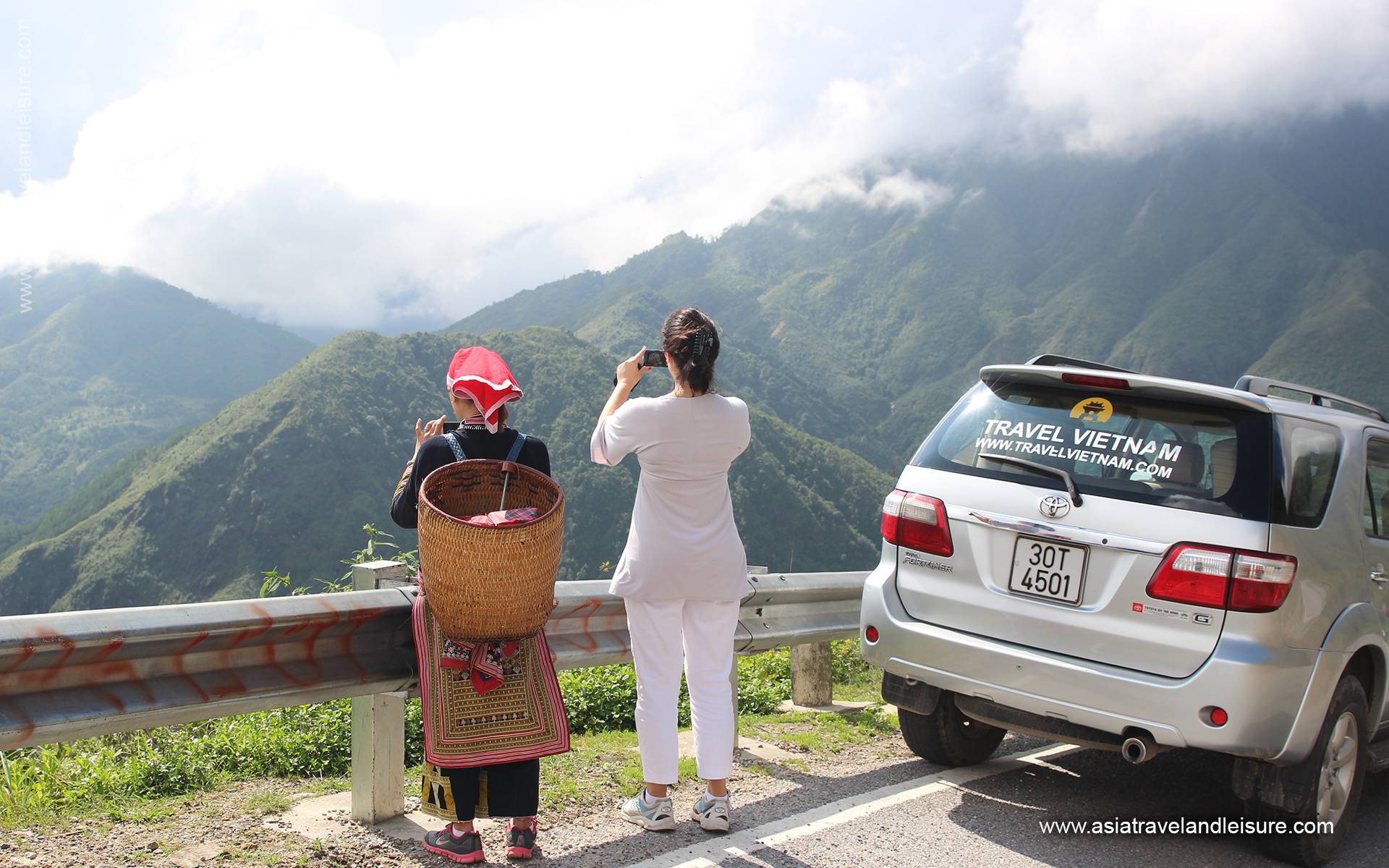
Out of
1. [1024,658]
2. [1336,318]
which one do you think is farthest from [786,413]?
[1024,658]

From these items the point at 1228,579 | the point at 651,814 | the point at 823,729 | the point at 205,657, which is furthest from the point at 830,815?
the point at 205,657

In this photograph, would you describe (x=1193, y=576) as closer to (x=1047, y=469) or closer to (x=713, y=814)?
(x=1047, y=469)

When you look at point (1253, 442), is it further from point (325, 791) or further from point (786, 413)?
point (786, 413)

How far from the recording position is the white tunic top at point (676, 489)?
3830 millimetres

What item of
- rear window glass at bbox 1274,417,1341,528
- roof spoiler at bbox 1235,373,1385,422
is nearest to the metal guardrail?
rear window glass at bbox 1274,417,1341,528

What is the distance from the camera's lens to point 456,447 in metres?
3.61

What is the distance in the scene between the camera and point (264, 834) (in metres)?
3.53

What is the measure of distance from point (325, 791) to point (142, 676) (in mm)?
1238

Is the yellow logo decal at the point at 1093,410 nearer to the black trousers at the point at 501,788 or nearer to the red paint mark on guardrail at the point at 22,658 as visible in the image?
the black trousers at the point at 501,788

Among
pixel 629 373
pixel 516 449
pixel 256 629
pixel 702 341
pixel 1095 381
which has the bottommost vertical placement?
pixel 256 629

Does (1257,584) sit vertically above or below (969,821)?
above

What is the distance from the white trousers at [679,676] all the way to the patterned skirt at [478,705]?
0.45 m

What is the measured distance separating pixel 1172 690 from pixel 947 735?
51.9 inches

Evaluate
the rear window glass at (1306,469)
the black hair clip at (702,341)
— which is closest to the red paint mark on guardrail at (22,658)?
the black hair clip at (702,341)
